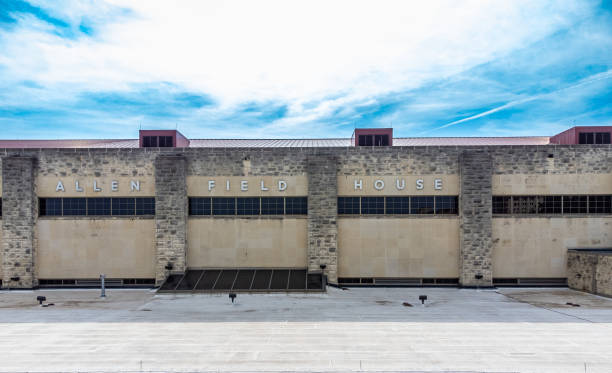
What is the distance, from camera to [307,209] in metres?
24.5

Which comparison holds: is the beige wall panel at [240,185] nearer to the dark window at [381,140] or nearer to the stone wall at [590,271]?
the dark window at [381,140]

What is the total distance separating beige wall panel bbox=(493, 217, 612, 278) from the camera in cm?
2448

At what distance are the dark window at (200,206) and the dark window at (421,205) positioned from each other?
14790mm

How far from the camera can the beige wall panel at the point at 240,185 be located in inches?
971

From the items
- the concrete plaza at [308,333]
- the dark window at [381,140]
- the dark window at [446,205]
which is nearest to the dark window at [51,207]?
the concrete plaza at [308,333]

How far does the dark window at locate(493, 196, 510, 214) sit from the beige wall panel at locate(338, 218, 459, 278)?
3.03 metres

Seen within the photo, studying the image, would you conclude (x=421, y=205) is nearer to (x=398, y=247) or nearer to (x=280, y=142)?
(x=398, y=247)

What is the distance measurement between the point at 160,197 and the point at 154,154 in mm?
3228

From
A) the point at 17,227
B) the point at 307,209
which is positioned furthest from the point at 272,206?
the point at 17,227

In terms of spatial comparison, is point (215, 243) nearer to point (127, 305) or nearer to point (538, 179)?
point (127, 305)

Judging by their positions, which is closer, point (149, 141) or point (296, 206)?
point (296, 206)

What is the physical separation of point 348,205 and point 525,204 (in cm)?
1276

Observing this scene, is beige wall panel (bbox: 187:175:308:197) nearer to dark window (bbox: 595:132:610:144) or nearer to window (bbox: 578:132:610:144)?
window (bbox: 578:132:610:144)

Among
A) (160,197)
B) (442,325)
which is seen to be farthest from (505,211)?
(160,197)
